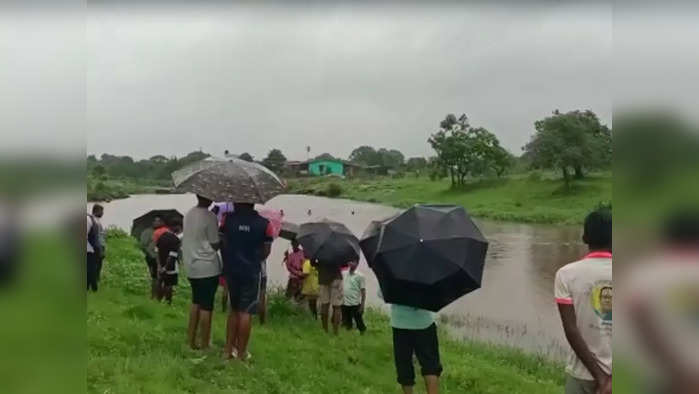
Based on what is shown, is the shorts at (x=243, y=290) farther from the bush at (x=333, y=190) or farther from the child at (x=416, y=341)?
the bush at (x=333, y=190)

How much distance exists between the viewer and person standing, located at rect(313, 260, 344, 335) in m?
5.77

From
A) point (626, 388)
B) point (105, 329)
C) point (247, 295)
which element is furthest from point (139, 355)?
point (626, 388)

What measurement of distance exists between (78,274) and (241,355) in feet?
10.1

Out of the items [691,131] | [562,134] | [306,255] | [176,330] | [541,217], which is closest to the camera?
[691,131]

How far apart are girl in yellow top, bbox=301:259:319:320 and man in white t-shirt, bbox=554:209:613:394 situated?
3942mm

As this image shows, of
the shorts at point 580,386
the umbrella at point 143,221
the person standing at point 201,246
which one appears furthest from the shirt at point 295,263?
the shorts at point 580,386

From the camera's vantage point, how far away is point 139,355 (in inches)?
160

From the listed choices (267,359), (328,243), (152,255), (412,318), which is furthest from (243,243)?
(152,255)

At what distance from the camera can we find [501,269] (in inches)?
664

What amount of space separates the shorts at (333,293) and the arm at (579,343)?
3.63m

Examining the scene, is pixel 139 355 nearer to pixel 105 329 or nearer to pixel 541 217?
pixel 105 329

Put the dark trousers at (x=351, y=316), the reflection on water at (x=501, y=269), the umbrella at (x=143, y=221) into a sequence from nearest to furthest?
1. the dark trousers at (x=351, y=316)
2. the umbrella at (x=143, y=221)
3. the reflection on water at (x=501, y=269)

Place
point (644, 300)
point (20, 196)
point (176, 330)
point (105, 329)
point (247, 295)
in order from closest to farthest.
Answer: point (644, 300) → point (20, 196) → point (247, 295) → point (105, 329) → point (176, 330)

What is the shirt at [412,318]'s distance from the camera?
3.32 metres
